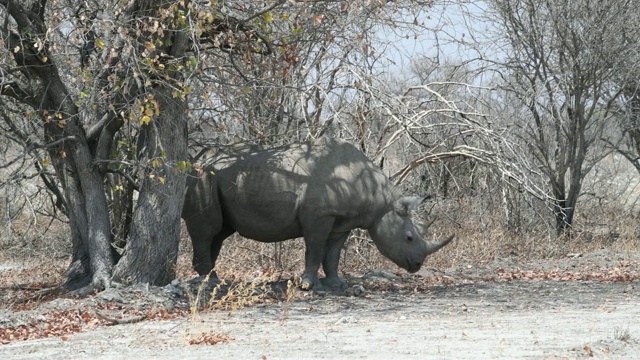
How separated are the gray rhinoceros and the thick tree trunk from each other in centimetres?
62

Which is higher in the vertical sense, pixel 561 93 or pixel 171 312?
pixel 561 93

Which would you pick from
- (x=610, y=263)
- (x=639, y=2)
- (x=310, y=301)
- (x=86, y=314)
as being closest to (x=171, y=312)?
(x=86, y=314)

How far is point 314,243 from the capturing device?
13.6 meters

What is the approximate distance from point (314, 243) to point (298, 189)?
72 cm

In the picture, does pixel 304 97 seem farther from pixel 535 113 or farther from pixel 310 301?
pixel 535 113

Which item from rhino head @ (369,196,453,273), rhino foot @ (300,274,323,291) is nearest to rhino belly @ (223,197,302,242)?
rhino foot @ (300,274,323,291)

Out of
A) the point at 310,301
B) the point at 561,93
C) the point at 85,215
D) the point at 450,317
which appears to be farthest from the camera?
the point at 561,93

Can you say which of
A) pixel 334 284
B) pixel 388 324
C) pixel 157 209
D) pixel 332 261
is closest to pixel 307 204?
pixel 332 261

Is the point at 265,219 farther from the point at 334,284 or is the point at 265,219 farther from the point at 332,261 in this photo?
the point at 334,284

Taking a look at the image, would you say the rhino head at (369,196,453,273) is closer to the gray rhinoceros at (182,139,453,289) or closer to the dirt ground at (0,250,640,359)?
the gray rhinoceros at (182,139,453,289)

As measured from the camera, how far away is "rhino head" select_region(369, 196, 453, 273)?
1412 cm

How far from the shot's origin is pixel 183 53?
43.0ft

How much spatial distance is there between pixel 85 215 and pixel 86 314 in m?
2.53

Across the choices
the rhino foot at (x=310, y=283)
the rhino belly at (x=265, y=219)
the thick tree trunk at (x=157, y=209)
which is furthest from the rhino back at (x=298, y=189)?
the thick tree trunk at (x=157, y=209)
